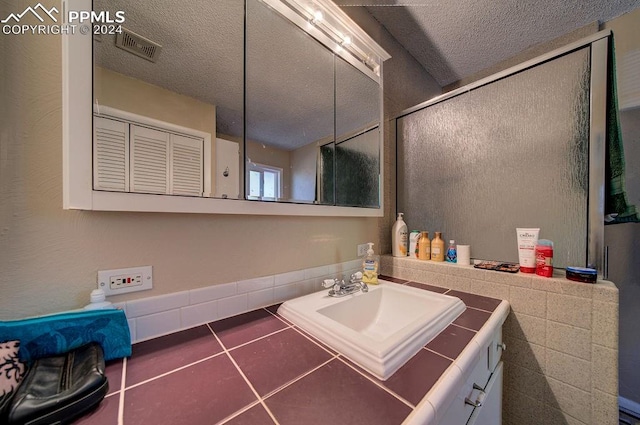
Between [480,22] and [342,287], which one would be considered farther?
[480,22]

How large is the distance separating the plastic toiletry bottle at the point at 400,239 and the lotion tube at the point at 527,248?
0.51 m

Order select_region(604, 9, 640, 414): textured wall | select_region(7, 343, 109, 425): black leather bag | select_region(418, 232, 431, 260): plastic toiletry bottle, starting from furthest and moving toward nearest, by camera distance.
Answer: select_region(604, 9, 640, 414): textured wall → select_region(418, 232, 431, 260): plastic toiletry bottle → select_region(7, 343, 109, 425): black leather bag

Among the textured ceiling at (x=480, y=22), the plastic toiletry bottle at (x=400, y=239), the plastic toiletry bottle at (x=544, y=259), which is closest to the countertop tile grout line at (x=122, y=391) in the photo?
the plastic toiletry bottle at (x=400, y=239)

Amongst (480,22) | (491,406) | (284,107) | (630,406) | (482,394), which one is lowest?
(630,406)

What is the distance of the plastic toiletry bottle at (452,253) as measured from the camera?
117 cm

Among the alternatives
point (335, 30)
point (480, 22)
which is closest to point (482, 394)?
A: point (335, 30)

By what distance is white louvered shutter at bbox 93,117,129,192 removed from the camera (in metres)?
Answer: 0.55

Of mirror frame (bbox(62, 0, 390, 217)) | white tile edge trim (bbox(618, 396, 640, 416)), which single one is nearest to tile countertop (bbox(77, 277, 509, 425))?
mirror frame (bbox(62, 0, 390, 217))

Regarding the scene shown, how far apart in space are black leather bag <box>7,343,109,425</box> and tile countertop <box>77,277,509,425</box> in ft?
0.10

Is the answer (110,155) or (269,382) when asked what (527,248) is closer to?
(269,382)

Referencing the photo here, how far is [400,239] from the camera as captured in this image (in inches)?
51.9

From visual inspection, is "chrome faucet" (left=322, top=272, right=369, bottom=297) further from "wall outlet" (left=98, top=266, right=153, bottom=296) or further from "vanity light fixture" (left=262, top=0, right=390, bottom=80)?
"vanity light fixture" (left=262, top=0, right=390, bottom=80)

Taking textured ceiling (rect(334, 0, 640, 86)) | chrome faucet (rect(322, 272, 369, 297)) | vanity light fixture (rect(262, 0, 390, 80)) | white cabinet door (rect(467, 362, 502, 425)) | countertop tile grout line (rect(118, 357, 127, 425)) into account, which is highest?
textured ceiling (rect(334, 0, 640, 86))

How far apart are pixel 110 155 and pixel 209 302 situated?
51 cm
